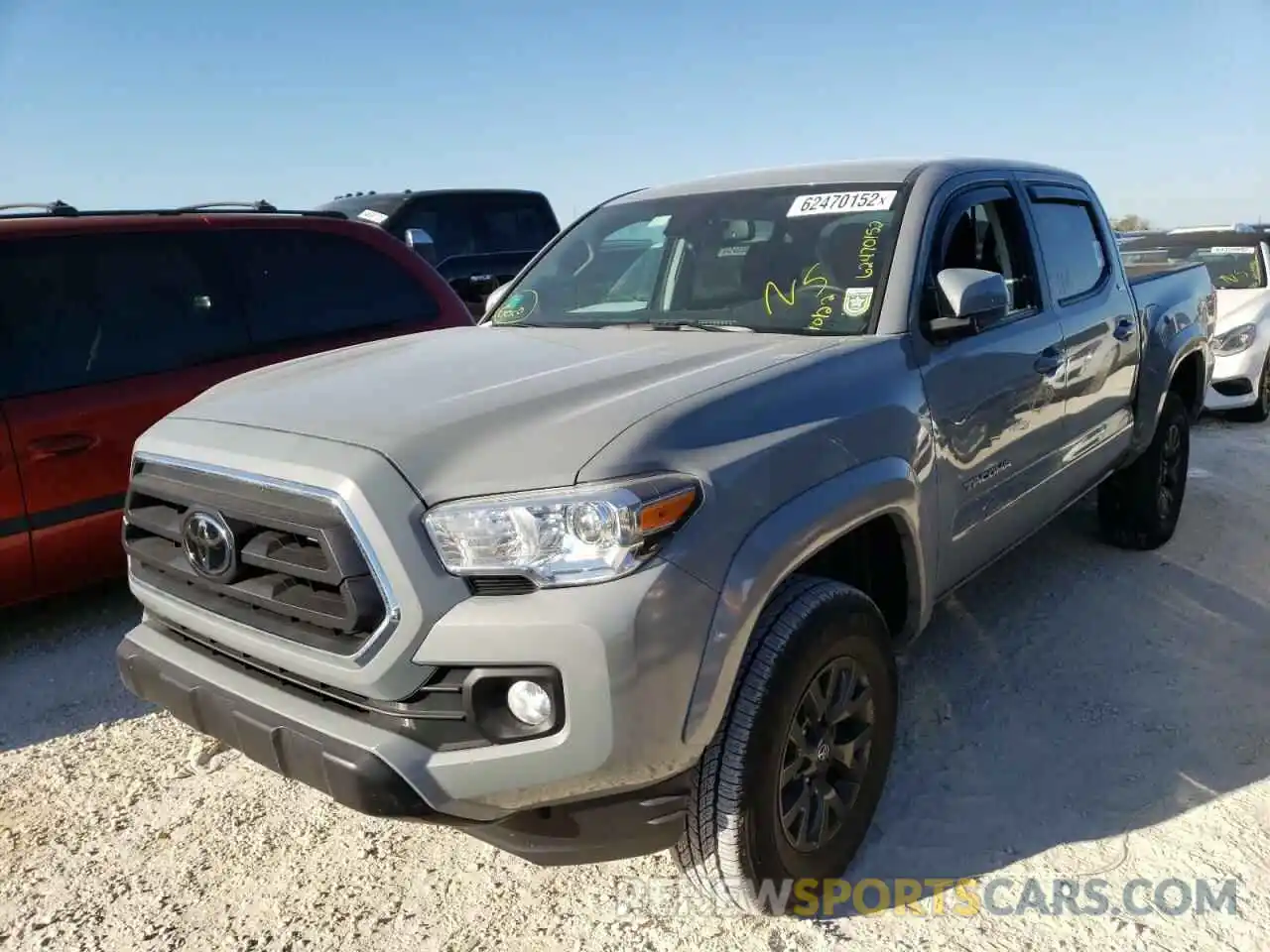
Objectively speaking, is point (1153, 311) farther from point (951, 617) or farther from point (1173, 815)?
point (1173, 815)

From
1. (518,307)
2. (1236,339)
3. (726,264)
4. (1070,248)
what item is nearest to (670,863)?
(726,264)

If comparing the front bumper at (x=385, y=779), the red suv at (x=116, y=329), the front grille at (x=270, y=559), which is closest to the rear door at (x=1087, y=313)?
the front bumper at (x=385, y=779)

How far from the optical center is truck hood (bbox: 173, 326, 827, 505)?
1960 mm

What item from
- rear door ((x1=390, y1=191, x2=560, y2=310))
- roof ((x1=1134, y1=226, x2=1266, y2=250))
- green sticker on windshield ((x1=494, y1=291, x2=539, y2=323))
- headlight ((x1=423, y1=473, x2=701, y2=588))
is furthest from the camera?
roof ((x1=1134, y1=226, x2=1266, y2=250))

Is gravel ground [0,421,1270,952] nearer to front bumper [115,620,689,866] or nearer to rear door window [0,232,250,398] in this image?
front bumper [115,620,689,866]

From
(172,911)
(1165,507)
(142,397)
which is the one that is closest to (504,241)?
(142,397)

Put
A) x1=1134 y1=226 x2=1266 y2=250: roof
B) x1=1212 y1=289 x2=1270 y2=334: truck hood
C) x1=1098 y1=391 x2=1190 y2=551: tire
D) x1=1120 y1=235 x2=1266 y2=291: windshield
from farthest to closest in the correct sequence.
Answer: x1=1134 y1=226 x2=1266 y2=250: roof
x1=1120 y1=235 x2=1266 y2=291: windshield
x1=1212 y1=289 x2=1270 y2=334: truck hood
x1=1098 y1=391 x2=1190 y2=551: tire

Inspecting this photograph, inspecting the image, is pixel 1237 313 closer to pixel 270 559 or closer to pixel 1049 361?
pixel 1049 361

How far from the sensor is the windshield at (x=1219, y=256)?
8.83m

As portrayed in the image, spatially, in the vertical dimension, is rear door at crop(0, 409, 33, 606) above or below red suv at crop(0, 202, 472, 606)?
below

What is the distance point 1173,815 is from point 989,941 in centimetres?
86

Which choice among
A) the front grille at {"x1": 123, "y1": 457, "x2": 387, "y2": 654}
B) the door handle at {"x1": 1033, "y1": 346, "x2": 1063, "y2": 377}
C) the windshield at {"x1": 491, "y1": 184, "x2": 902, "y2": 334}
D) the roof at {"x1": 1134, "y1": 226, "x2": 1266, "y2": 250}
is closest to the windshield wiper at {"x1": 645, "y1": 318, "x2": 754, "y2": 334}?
the windshield at {"x1": 491, "y1": 184, "x2": 902, "y2": 334}

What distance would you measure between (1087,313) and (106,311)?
4069 mm

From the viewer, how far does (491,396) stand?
2.28 meters
